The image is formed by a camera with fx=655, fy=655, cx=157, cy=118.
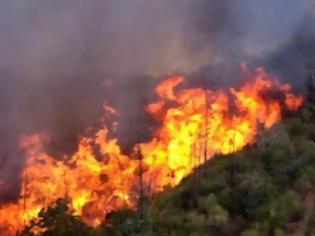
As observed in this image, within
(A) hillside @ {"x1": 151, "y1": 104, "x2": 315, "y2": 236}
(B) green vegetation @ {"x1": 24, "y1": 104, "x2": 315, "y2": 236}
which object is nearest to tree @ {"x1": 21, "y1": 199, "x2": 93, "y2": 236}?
(B) green vegetation @ {"x1": 24, "y1": 104, "x2": 315, "y2": 236}

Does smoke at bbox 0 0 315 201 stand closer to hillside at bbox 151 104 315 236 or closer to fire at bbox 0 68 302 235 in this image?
fire at bbox 0 68 302 235

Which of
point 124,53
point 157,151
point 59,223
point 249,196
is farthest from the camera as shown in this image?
point 124,53

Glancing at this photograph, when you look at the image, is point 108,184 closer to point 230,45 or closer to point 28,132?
point 28,132

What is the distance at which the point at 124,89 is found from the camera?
1126 inches

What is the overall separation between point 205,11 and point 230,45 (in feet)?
12.9

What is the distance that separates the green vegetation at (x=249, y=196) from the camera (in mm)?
22188

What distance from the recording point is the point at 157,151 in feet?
83.3

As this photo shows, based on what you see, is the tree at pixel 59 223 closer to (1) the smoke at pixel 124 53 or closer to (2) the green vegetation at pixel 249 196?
(2) the green vegetation at pixel 249 196

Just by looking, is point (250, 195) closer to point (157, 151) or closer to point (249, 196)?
point (249, 196)

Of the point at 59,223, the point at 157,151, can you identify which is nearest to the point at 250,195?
the point at 157,151

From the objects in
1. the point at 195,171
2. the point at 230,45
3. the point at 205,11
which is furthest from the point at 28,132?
the point at 205,11

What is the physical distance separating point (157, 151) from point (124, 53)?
7.95 meters

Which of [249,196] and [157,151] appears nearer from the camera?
[249,196]

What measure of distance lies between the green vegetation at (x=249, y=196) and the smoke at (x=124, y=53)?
3.69 meters
